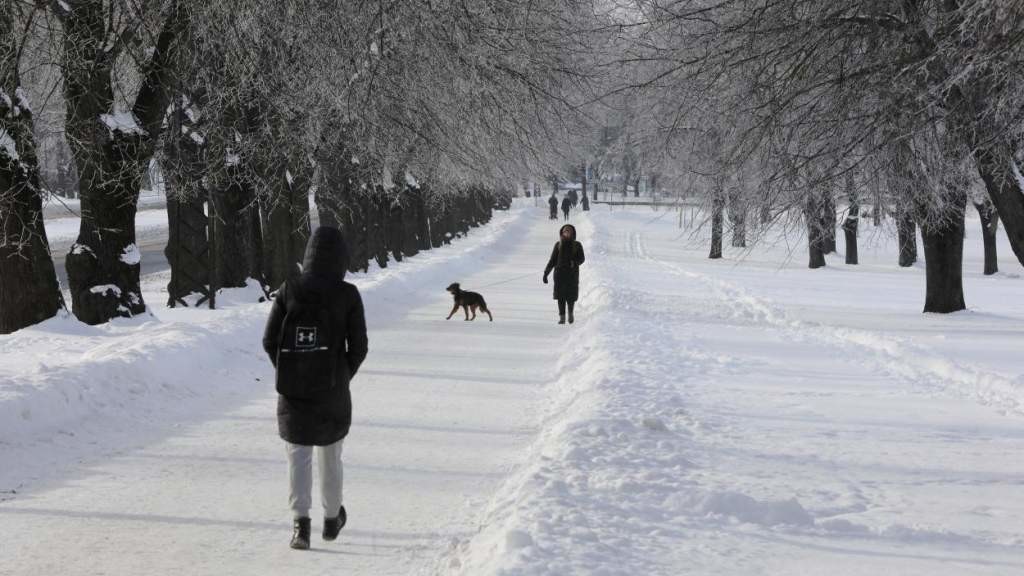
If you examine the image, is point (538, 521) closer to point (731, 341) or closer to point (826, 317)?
point (731, 341)

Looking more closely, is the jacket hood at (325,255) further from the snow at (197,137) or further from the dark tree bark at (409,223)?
the dark tree bark at (409,223)

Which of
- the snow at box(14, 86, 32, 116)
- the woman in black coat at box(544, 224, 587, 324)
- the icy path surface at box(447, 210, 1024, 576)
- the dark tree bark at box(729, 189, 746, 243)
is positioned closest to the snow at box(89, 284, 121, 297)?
the snow at box(14, 86, 32, 116)

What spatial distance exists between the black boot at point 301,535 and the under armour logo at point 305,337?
93cm

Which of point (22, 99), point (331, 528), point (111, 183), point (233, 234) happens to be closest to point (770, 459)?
point (331, 528)

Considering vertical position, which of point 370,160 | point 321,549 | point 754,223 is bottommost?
point 321,549

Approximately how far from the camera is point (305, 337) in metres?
5.67

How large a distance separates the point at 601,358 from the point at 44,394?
6103mm

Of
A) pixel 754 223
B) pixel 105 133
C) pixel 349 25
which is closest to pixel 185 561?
pixel 349 25

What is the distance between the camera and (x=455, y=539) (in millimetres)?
5875

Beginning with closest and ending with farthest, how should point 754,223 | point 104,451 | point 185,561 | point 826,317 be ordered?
point 185,561 → point 104,451 → point 754,223 → point 826,317

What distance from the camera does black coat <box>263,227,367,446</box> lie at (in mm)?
5672

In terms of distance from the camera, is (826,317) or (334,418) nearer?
(334,418)

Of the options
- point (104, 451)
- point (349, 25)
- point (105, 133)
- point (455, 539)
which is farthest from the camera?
point (105, 133)

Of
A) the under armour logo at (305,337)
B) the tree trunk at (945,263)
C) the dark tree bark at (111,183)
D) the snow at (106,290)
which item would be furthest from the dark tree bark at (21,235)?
the tree trunk at (945,263)
